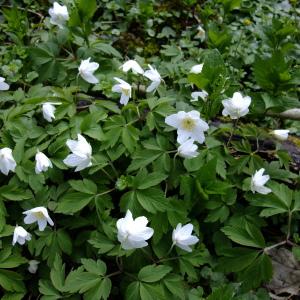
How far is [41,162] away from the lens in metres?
2.23

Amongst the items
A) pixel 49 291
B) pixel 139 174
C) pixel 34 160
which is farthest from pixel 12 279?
pixel 139 174

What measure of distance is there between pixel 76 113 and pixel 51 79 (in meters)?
0.47

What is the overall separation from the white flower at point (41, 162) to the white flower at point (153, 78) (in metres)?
0.78

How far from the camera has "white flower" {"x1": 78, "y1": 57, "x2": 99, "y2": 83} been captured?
2680 millimetres

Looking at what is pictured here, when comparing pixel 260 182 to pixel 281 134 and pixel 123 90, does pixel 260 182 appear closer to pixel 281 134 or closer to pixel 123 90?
pixel 281 134

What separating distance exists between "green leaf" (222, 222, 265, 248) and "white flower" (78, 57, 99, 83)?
4.05ft

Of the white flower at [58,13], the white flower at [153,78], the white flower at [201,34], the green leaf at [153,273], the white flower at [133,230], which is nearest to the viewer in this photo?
the white flower at [133,230]

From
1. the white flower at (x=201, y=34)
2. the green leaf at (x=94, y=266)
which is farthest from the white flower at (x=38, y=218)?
the white flower at (x=201, y=34)

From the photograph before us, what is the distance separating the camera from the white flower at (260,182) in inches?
89.1

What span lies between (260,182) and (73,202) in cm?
97

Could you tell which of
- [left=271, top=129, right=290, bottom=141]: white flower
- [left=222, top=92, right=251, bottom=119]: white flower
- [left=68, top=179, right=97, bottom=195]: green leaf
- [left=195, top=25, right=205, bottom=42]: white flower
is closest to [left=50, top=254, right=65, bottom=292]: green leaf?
[left=68, top=179, right=97, bottom=195]: green leaf

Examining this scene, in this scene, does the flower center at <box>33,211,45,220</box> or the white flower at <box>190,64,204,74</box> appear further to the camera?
the white flower at <box>190,64,204,74</box>

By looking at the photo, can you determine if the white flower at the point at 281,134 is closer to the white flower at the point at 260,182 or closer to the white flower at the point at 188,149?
the white flower at the point at 260,182

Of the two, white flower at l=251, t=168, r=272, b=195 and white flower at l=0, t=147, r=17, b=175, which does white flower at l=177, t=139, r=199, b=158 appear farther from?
white flower at l=0, t=147, r=17, b=175
